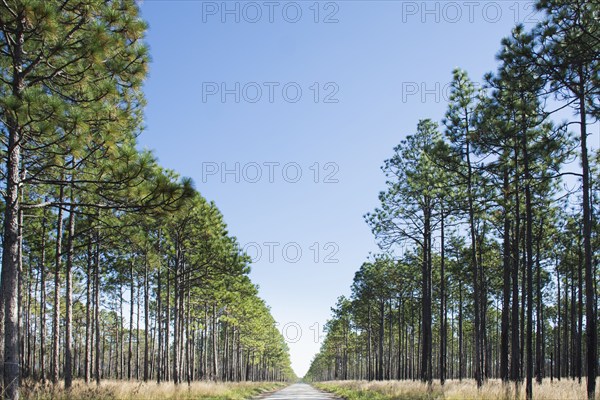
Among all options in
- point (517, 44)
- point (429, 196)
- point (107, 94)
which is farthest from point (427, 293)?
point (107, 94)

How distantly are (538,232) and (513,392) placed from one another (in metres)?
14.2

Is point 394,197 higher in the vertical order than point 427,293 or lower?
higher

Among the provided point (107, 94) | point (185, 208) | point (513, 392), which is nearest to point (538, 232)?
point (513, 392)

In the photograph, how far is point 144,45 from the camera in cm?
1001

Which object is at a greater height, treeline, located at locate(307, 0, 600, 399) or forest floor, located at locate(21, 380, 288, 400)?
treeline, located at locate(307, 0, 600, 399)

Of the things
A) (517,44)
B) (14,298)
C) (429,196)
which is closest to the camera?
(14,298)

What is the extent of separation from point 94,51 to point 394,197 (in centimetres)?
1967

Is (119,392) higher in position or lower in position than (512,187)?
lower

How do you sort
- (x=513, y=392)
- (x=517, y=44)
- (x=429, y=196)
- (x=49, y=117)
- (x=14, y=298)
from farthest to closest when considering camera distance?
(x=429, y=196), (x=513, y=392), (x=517, y=44), (x=14, y=298), (x=49, y=117)

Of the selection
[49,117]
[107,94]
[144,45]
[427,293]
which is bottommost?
[427,293]

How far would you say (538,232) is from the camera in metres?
25.7

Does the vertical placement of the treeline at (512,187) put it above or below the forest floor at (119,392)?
above

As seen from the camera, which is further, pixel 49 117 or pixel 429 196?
pixel 429 196

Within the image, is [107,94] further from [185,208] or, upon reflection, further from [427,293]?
[427,293]
